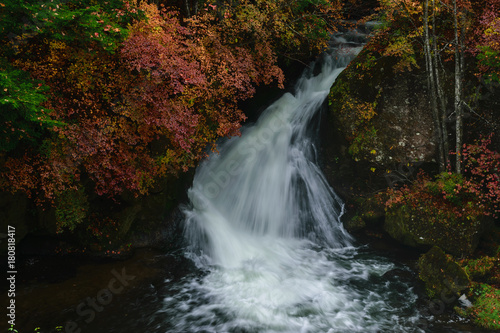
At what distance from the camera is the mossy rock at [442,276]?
6.69 metres

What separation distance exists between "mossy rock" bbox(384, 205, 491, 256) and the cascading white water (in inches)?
45.6

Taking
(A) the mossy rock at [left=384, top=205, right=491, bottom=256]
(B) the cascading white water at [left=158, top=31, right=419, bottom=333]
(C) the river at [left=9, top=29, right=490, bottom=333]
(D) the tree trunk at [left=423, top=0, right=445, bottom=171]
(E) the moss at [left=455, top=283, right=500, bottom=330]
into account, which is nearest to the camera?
(E) the moss at [left=455, top=283, right=500, bottom=330]

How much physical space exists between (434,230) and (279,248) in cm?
465

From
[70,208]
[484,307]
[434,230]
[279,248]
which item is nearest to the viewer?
[484,307]

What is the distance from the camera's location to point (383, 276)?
26.5 feet

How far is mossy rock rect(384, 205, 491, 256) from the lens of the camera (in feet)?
26.6

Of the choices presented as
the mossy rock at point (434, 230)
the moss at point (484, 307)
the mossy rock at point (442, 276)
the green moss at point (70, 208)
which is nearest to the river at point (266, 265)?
the mossy rock at point (442, 276)

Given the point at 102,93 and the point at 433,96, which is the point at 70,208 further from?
the point at 433,96

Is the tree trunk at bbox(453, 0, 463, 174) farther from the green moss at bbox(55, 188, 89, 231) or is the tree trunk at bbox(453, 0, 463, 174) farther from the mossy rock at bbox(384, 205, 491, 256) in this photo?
the green moss at bbox(55, 188, 89, 231)

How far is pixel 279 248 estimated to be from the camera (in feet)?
31.7

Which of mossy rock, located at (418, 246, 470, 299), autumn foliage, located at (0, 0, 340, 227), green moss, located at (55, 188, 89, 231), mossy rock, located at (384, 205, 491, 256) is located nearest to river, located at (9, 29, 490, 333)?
mossy rock, located at (418, 246, 470, 299)

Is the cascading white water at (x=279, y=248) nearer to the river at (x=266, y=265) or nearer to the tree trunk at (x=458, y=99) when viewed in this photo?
the river at (x=266, y=265)

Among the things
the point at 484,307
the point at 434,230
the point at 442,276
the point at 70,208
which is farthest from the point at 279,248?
the point at 70,208

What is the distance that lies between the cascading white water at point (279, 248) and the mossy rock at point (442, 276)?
1.78 ft
